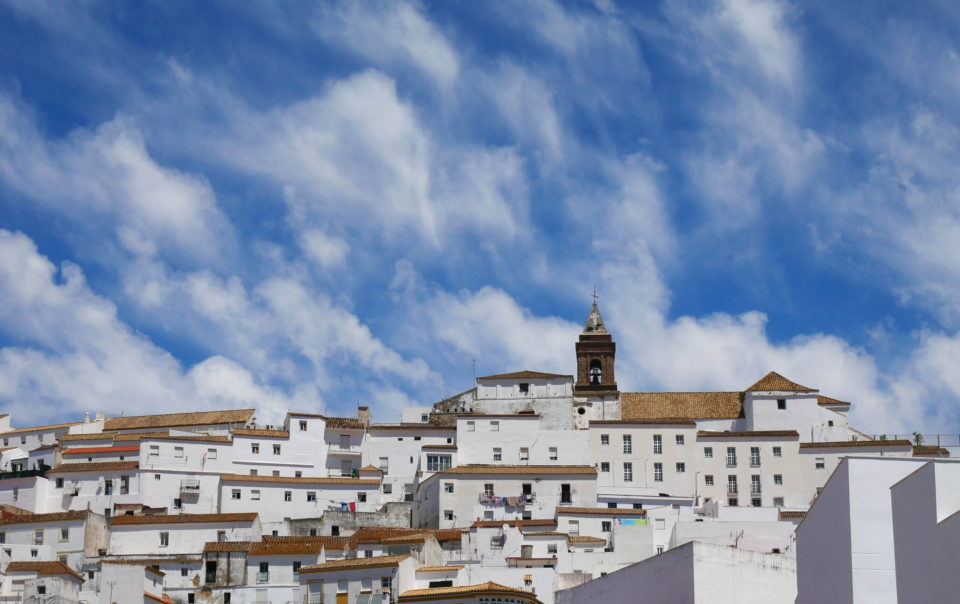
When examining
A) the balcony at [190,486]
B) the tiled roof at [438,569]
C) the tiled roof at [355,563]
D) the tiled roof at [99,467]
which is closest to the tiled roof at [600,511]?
the tiled roof at [438,569]

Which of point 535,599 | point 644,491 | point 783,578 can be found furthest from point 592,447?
point 783,578

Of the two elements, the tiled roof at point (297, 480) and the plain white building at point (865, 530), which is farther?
the tiled roof at point (297, 480)

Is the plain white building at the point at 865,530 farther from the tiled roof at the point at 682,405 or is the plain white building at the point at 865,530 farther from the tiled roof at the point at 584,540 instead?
the tiled roof at the point at 682,405

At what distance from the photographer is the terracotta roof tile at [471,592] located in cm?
4978

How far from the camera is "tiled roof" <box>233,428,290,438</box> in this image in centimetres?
7612

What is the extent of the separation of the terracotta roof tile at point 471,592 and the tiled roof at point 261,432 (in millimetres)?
26878

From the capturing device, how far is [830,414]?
260 ft

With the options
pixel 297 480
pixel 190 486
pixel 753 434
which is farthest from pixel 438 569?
pixel 753 434

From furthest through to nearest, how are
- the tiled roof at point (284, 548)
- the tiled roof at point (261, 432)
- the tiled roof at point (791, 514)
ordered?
the tiled roof at point (261, 432), the tiled roof at point (791, 514), the tiled roof at point (284, 548)

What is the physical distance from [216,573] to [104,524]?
32.9 ft

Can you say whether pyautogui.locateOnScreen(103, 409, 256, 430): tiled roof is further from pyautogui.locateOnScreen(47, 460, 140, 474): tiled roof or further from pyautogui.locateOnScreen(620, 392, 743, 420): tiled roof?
pyautogui.locateOnScreen(620, 392, 743, 420): tiled roof

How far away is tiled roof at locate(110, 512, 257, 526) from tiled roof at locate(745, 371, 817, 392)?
34.7m

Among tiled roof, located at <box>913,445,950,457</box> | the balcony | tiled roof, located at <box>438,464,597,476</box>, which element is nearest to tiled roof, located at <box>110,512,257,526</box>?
the balcony

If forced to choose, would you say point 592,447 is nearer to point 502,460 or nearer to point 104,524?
point 502,460
